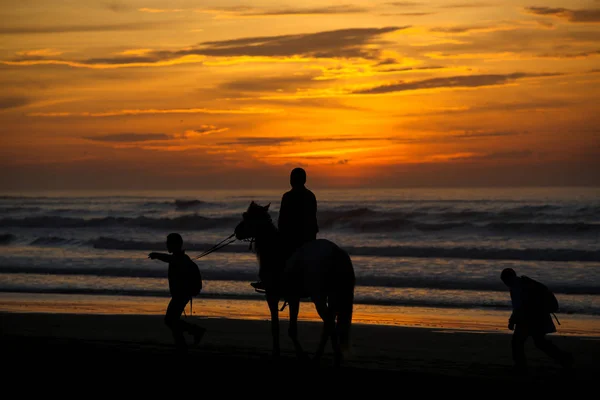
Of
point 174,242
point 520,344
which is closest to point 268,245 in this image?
point 174,242

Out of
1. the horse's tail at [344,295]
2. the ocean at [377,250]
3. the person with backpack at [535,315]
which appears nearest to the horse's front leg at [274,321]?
the horse's tail at [344,295]

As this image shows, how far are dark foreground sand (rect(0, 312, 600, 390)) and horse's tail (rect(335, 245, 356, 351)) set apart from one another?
0.37 m

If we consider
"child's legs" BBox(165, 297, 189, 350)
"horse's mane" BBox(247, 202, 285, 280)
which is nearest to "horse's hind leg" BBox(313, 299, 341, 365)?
"horse's mane" BBox(247, 202, 285, 280)

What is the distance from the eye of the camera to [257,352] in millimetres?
9883

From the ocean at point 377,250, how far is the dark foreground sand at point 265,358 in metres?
4.03

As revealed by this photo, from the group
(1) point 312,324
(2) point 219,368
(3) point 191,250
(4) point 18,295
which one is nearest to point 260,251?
(2) point 219,368

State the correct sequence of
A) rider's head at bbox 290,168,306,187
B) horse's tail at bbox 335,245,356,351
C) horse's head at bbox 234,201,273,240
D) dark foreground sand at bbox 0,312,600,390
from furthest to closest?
rider's head at bbox 290,168,306,187
horse's head at bbox 234,201,273,240
horse's tail at bbox 335,245,356,351
dark foreground sand at bbox 0,312,600,390

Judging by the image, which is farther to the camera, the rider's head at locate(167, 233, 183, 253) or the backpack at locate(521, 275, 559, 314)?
the rider's head at locate(167, 233, 183, 253)

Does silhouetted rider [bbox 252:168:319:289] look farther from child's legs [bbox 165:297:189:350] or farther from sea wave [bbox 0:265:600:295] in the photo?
sea wave [bbox 0:265:600:295]

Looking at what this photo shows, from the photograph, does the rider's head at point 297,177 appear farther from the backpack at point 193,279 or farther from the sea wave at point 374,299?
the sea wave at point 374,299

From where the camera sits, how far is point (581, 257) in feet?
84.7

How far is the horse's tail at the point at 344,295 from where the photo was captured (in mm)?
8789

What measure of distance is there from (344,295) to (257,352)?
5.50 ft

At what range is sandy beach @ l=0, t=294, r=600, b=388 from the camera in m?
8.09
